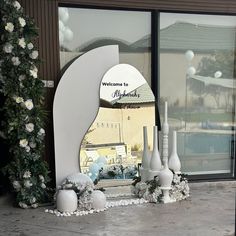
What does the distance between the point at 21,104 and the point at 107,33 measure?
1517mm

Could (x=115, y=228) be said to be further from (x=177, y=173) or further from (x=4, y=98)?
(x=4, y=98)

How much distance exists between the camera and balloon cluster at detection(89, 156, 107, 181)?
4660mm

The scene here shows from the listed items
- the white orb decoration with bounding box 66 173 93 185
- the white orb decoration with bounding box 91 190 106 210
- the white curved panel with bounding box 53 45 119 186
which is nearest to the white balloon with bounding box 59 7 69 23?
the white curved panel with bounding box 53 45 119 186

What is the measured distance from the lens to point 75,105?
4.59 m

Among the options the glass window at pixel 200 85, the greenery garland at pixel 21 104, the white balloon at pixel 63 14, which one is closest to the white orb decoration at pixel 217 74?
the glass window at pixel 200 85

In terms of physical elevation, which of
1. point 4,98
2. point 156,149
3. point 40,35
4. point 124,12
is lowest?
point 156,149

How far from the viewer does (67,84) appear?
4.55 meters

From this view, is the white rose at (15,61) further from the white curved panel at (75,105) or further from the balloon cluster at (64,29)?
the balloon cluster at (64,29)

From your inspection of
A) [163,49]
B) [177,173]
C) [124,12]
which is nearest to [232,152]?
[177,173]

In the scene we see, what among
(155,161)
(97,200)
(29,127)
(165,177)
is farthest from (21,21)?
(165,177)

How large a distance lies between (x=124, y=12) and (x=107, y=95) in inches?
42.7

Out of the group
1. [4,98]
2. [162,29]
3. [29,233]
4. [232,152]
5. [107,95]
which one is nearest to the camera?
[29,233]

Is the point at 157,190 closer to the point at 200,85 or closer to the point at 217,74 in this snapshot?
the point at 200,85

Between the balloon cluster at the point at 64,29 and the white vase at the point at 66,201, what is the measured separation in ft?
5.90
